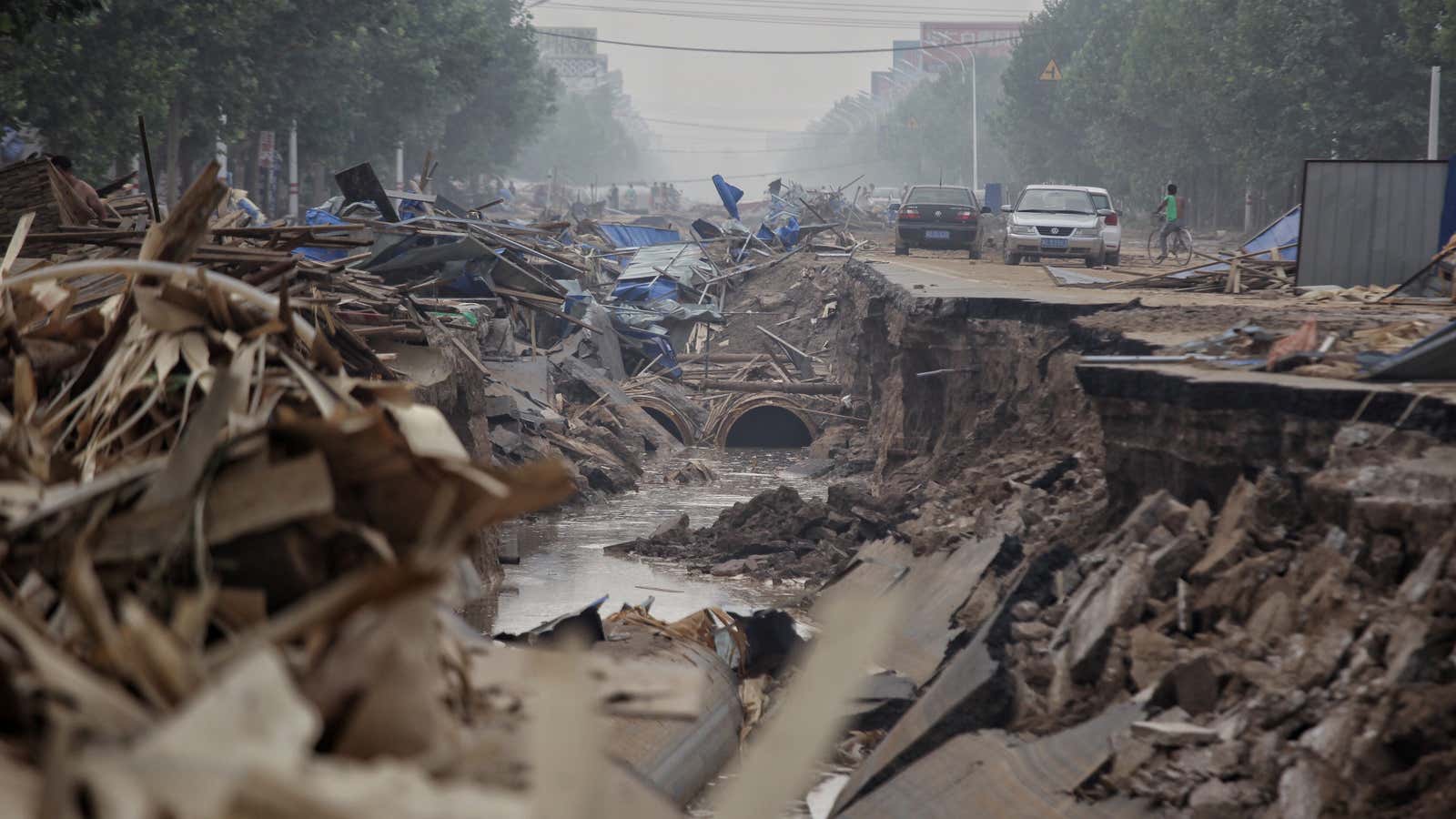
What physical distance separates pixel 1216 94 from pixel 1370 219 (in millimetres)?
29090

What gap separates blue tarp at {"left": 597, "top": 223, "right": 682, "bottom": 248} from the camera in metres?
42.3

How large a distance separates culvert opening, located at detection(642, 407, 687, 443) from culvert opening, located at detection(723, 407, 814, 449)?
1.01 meters

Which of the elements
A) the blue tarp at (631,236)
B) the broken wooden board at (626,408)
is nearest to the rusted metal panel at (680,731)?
the broken wooden board at (626,408)

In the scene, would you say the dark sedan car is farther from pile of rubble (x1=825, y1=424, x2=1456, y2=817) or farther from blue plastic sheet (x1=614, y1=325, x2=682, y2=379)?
pile of rubble (x1=825, y1=424, x2=1456, y2=817)

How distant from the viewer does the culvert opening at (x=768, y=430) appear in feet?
82.2

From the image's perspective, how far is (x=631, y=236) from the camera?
42.5m

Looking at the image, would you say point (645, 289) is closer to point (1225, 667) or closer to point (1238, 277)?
point (1238, 277)

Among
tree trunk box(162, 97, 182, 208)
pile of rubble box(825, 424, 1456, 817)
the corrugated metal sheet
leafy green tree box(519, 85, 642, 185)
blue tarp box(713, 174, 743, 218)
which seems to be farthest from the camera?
leafy green tree box(519, 85, 642, 185)

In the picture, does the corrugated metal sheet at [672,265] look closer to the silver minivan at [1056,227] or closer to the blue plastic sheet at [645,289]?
the blue plastic sheet at [645,289]

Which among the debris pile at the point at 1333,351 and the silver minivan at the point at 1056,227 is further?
the silver minivan at the point at 1056,227

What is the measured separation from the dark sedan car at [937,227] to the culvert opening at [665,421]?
9.34 meters

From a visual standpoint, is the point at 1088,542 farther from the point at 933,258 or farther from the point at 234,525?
the point at 933,258

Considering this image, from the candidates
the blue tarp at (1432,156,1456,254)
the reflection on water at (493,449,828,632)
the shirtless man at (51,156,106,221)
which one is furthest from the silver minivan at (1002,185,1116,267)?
the shirtless man at (51,156,106,221)

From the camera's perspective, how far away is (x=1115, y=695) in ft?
21.5
